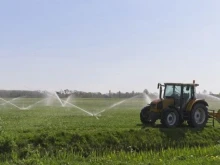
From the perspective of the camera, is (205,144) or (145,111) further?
(145,111)

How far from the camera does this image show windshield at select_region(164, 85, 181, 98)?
23025 millimetres

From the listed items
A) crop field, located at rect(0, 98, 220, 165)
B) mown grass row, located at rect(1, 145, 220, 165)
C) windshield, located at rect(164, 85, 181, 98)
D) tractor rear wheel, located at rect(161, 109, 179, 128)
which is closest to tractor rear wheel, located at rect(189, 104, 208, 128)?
tractor rear wheel, located at rect(161, 109, 179, 128)

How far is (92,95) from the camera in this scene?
10975 cm

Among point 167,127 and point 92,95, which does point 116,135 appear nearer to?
point 167,127

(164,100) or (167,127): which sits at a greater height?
Result: (164,100)

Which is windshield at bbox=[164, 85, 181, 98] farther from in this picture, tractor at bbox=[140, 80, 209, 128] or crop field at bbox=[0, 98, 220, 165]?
crop field at bbox=[0, 98, 220, 165]

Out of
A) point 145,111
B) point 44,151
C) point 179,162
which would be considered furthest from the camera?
point 145,111

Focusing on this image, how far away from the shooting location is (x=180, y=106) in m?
23.0

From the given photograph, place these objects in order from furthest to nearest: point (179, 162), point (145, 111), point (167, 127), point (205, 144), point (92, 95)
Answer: point (92, 95)
point (145, 111)
point (167, 127)
point (205, 144)
point (179, 162)

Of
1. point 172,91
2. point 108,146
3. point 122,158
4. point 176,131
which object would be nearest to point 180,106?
point 172,91

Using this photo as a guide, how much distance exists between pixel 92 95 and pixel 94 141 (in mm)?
91807

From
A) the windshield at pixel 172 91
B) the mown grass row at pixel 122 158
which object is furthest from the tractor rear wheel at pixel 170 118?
the mown grass row at pixel 122 158

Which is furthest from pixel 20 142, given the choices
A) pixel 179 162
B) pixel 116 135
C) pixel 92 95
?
pixel 92 95

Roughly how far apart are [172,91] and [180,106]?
934 mm
